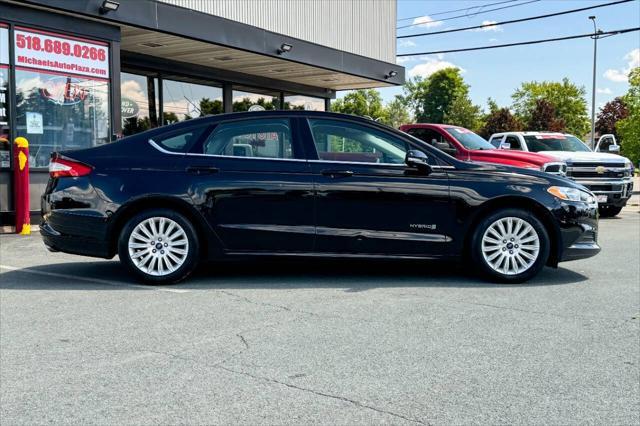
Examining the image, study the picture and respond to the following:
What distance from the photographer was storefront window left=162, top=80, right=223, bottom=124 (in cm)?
1741

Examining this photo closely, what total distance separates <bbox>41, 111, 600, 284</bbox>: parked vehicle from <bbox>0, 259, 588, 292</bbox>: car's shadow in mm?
290

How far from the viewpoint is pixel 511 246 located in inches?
270

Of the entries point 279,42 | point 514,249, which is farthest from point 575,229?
point 279,42

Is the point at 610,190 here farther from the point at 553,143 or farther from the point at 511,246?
the point at 511,246

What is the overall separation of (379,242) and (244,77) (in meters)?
14.1

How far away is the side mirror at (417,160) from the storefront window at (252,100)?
43.7 ft

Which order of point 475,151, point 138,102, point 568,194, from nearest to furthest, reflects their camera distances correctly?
point 568,194 < point 475,151 < point 138,102

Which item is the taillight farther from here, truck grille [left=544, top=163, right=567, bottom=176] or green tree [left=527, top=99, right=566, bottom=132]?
green tree [left=527, top=99, right=566, bottom=132]

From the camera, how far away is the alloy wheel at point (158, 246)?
6582 mm

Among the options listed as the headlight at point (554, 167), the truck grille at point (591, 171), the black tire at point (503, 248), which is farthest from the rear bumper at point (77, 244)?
the truck grille at point (591, 171)

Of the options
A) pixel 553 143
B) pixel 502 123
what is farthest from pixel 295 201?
pixel 502 123

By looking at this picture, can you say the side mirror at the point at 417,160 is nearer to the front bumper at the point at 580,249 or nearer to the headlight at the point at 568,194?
the headlight at the point at 568,194

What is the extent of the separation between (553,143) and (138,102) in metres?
9.99

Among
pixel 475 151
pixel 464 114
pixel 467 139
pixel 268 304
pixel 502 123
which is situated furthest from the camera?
pixel 464 114
